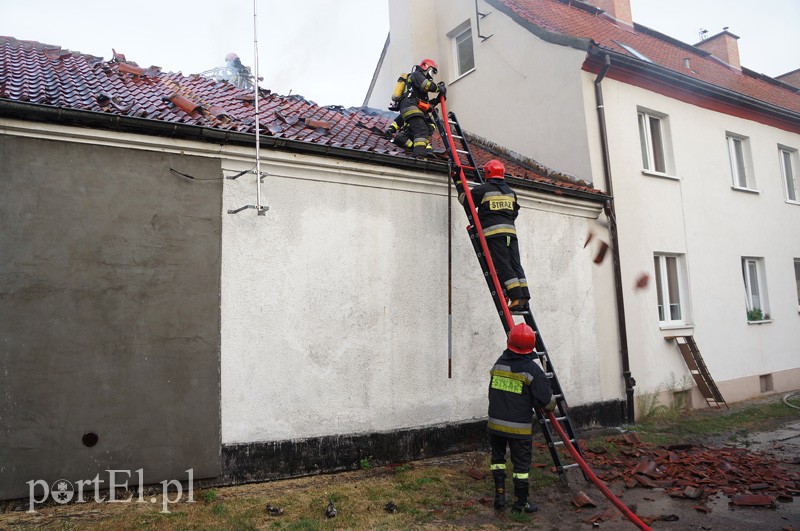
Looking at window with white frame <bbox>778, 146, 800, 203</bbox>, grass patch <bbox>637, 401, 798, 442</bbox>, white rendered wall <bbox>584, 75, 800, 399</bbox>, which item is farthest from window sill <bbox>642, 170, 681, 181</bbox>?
window with white frame <bbox>778, 146, 800, 203</bbox>

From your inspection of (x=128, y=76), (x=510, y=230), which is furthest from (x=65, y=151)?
(x=510, y=230)

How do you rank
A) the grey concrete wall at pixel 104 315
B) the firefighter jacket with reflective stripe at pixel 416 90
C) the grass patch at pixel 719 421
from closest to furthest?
the grey concrete wall at pixel 104 315
the firefighter jacket with reflective stripe at pixel 416 90
the grass patch at pixel 719 421

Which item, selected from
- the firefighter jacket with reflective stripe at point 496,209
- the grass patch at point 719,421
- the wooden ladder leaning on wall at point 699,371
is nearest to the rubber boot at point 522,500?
the firefighter jacket with reflective stripe at point 496,209

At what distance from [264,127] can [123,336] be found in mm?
2846

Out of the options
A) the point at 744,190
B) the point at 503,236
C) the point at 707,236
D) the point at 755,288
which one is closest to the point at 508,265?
the point at 503,236

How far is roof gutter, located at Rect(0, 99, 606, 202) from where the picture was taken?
202 inches

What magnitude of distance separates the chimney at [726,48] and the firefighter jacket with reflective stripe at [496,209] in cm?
1442

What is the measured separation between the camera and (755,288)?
41.0ft

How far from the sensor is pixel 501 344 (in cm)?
791

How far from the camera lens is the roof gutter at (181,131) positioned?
16.8 ft

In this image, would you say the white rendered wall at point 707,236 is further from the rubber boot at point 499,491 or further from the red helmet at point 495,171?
the rubber boot at point 499,491

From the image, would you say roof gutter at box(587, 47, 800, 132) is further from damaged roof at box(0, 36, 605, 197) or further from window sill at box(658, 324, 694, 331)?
window sill at box(658, 324, 694, 331)

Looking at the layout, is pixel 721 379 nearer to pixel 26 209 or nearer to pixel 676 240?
pixel 676 240

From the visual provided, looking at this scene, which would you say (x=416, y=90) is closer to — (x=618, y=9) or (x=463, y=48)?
(x=463, y=48)
